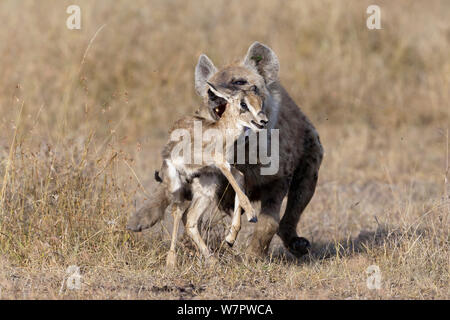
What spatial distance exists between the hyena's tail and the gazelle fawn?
7 centimetres

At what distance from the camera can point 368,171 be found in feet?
28.0

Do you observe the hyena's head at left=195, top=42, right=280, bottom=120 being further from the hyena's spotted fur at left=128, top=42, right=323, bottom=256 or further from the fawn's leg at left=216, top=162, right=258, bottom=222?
the fawn's leg at left=216, top=162, right=258, bottom=222

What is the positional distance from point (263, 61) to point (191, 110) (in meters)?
5.11

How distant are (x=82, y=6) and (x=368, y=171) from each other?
476 cm

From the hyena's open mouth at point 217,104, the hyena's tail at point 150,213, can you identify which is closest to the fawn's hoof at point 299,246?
the hyena's tail at point 150,213

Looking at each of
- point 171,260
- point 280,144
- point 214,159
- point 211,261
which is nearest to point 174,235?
point 171,260

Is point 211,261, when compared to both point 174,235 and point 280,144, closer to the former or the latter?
point 174,235

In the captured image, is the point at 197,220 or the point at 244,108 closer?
the point at 244,108

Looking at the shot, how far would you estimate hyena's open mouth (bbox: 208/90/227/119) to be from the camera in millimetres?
4613

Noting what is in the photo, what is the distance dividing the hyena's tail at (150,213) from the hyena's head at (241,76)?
0.63 m

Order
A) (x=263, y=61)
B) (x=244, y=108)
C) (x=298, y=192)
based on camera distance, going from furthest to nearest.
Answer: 1. (x=298, y=192)
2. (x=263, y=61)
3. (x=244, y=108)

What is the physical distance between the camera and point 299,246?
5789mm
